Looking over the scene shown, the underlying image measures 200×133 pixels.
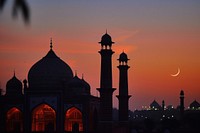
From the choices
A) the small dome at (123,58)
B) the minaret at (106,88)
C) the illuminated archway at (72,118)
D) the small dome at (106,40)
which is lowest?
the illuminated archway at (72,118)

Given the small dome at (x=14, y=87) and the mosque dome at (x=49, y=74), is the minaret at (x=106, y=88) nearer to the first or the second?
the mosque dome at (x=49, y=74)

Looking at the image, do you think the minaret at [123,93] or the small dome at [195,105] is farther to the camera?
the small dome at [195,105]

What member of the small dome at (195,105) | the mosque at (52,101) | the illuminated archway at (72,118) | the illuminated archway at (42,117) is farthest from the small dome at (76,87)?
the small dome at (195,105)

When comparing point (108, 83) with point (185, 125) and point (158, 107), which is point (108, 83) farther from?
point (158, 107)

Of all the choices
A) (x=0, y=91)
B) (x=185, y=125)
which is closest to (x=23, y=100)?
(x=0, y=91)

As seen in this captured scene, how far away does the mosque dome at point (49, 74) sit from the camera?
86.9 feet

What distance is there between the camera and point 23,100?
25656mm

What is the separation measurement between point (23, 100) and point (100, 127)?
628cm

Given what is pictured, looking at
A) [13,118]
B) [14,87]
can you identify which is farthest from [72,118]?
[14,87]

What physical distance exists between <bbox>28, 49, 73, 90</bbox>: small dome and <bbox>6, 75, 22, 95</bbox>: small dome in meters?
1.06

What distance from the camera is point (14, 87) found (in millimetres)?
27547

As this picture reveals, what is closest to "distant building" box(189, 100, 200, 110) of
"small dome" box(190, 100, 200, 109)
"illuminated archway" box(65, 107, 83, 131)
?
"small dome" box(190, 100, 200, 109)

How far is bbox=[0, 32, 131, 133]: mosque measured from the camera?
25.0 meters

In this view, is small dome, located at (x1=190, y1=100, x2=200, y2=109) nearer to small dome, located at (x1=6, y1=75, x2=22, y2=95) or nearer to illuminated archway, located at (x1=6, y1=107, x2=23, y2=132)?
small dome, located at (x1=6, y1=75, x2=22, y2=95)
